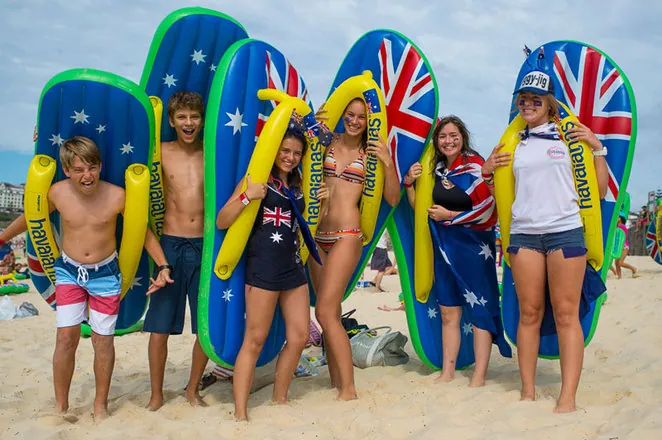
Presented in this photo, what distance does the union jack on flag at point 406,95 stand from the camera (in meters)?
3.79

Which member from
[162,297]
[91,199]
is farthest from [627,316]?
[91,199]

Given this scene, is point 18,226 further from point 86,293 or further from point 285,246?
point 285,246

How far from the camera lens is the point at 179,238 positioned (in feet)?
10.6

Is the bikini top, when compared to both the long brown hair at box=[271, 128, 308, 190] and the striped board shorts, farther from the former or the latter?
the striped board shorts

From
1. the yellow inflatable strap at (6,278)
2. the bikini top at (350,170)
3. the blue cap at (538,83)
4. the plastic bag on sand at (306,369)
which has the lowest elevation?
the yellow inflatable strap at (6,278)

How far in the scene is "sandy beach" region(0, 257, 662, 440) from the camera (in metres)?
2.66

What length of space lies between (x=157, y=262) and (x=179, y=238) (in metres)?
0.18

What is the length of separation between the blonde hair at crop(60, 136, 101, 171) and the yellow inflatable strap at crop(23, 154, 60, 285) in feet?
0.42

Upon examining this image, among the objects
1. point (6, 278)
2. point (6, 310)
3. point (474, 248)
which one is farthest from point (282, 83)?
point (6, 278)

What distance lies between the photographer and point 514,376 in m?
3.70

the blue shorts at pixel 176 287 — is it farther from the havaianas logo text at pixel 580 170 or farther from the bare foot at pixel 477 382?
the havaianas logo text at pixel 580 170

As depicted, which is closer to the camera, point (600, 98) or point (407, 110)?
point (600, 98)

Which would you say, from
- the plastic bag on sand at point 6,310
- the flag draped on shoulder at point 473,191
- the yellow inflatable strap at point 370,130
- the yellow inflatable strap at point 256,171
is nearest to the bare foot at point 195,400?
the yellow inflatable strap at point 256,171

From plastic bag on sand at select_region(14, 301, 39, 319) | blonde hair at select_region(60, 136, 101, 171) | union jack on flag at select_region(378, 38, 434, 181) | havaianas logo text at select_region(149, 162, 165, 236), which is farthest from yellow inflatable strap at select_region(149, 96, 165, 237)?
plastic bag on sand at select_region(14, 301, 39, 319)
